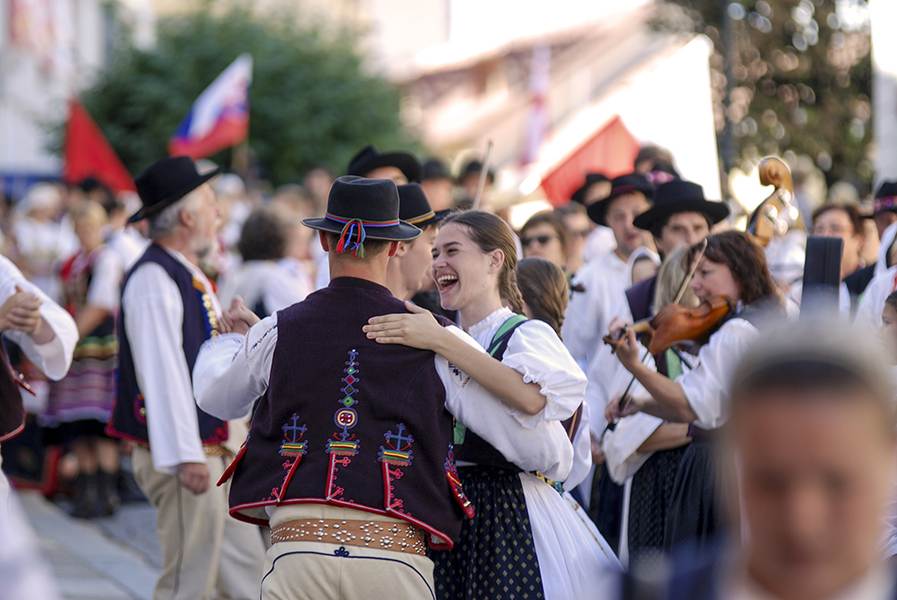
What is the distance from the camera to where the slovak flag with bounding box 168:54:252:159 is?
15.3 m

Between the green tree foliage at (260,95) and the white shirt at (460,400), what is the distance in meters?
22.7

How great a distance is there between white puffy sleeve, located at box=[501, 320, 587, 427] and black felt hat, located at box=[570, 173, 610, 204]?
535cm

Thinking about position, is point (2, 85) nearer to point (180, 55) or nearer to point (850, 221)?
point (180, 55)

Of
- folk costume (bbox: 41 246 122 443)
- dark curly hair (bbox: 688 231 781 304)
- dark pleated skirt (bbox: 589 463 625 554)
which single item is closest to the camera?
dark curly hair (bbox: 688 231 781 304)

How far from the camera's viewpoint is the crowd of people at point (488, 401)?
191cm

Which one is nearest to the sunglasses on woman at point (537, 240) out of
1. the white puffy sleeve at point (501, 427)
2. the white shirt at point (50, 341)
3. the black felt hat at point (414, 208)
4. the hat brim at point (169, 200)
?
the hat brim at point (169, 200)

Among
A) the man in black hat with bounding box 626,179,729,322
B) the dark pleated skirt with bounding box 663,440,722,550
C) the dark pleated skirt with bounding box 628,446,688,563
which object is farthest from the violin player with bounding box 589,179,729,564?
the man in black hat with bounding box 626,179,729,322

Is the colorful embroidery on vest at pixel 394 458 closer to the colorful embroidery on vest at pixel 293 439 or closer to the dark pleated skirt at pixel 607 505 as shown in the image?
the colorful embroidery on vest at pixel 293 439

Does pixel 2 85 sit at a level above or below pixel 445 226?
below

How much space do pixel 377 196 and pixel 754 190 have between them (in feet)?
43.4

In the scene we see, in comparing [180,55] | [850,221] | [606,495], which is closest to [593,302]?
[606,495]

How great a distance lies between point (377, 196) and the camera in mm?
4309

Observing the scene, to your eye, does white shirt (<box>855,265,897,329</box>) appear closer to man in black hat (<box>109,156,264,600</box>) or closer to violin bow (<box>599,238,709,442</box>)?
violin bow (<box>599,238,709,442</box>)

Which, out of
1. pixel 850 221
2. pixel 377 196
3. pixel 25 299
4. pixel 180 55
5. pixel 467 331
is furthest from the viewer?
pixel 180 55
